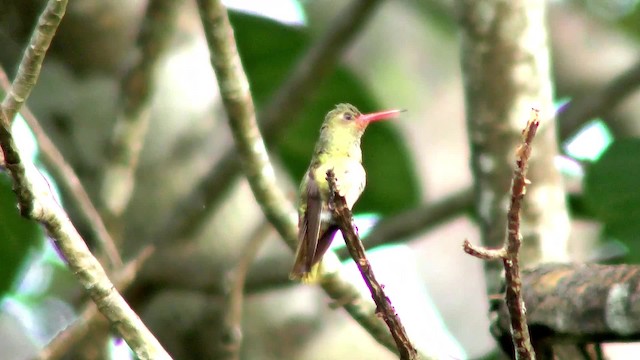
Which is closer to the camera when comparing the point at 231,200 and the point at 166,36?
the point at 166,36

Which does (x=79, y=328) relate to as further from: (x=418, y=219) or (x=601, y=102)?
(x=601, y=102)

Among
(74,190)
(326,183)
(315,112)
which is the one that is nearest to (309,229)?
(326,183)

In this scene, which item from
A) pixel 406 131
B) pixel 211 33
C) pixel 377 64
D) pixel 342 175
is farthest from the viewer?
pixel 377 64

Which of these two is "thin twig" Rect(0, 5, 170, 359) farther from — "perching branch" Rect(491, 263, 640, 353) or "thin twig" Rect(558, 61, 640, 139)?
"thin twig" Rect(558, 61, 640, 139)

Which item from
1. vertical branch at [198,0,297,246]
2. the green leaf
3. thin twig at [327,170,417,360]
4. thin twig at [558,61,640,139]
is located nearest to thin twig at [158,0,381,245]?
the green leaf

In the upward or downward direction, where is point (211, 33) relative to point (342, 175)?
upward

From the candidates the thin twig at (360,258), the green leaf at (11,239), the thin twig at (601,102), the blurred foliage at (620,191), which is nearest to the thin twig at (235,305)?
the green leaf at (11,239)

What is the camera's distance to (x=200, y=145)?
2998 millimetres

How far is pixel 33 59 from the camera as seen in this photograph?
1496 millimetres

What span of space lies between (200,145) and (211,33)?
1.13 metres

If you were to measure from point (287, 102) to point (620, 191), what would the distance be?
821 millimetres

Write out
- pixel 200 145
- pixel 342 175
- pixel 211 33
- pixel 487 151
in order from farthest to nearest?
pixel 200 145
pixel 487 151
pixel 211 33
pixel 342 175

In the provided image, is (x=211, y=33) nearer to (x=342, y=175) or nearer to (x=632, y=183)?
(x=342, y=175)

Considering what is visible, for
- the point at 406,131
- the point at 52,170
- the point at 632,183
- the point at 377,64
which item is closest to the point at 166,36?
the point at 52,170
